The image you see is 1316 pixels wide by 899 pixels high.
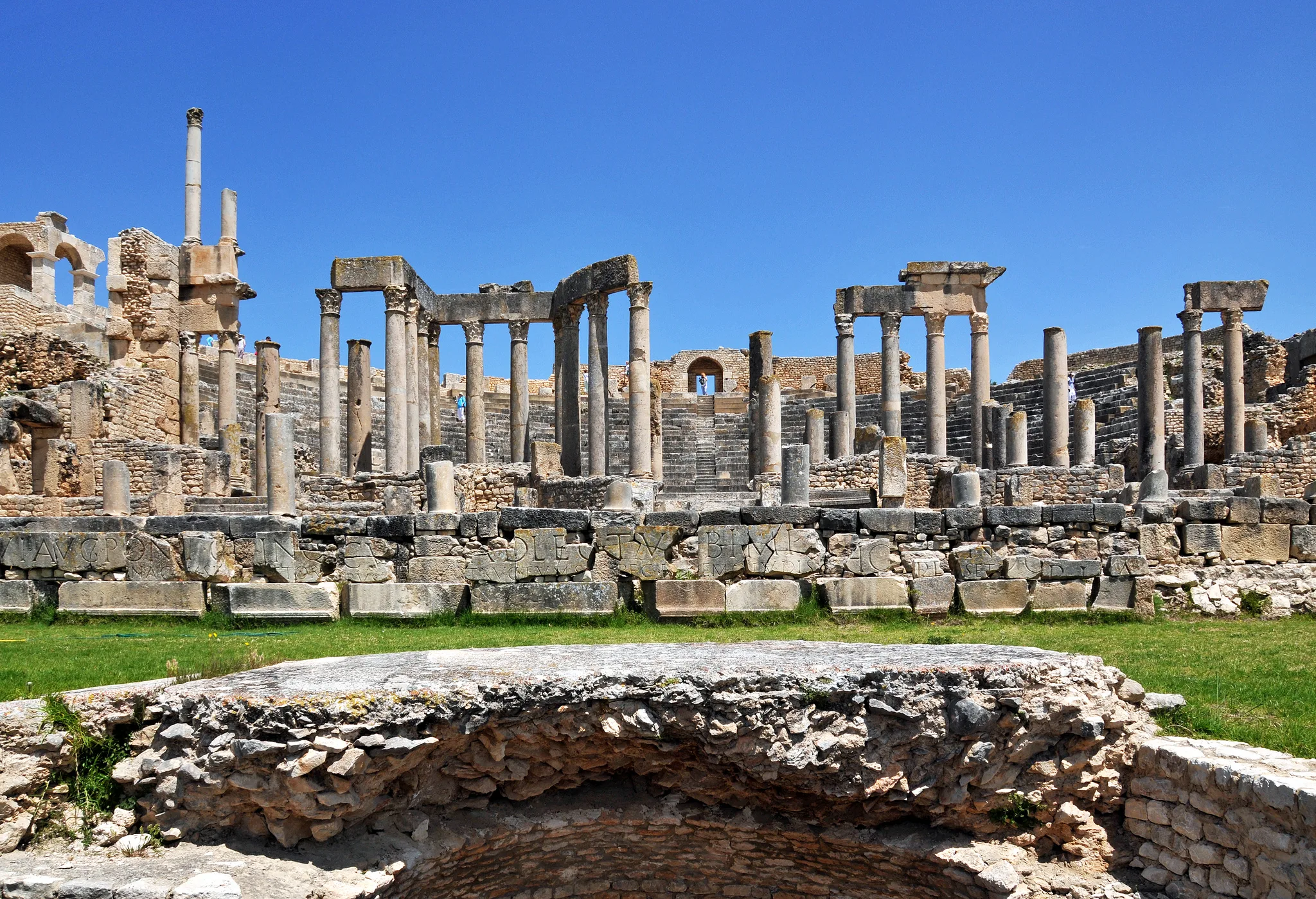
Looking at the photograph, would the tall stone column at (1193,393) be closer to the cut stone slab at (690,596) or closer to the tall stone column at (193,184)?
the cut stone slab at (690,596)

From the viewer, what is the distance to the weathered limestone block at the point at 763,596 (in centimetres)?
1204

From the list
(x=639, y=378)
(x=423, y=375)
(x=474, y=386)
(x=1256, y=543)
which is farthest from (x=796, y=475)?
(x=423, y=375)

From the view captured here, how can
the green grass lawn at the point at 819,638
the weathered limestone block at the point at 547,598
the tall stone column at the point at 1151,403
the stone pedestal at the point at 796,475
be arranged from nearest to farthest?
the green grass lawn at the point at 819,638 → the weathered limestone block at the point at 547,598 → the stone pedestal at the point at 796,475 → the tall stone column at the point at 1151,403

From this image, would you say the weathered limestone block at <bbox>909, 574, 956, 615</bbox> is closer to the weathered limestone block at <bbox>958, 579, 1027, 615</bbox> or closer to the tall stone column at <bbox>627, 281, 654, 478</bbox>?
the weathered limestone block at <bbox>958, 579, 1027, 615</bbox>

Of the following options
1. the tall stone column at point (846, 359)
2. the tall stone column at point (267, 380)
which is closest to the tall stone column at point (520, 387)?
the tall stone column at point (267, 380)

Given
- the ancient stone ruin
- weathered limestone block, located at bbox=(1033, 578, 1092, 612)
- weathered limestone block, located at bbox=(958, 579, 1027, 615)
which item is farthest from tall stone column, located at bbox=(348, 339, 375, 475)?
weathered limestone block, located at bbox=(1033, 578, 1092, 612)

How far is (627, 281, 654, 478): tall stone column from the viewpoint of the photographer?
21.4 metres

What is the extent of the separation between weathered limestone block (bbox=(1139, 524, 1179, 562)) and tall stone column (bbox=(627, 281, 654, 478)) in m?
10.8

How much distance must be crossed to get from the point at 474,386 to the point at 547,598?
15.5 m

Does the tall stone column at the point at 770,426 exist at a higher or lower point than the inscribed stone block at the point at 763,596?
higher

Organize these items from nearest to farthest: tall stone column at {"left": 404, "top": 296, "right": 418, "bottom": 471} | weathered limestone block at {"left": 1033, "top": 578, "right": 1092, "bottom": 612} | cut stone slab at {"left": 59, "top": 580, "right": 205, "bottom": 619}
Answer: weathered limestone block at {"left": 1033, "top": 578, "right": 1092, "bottom": 612}, cut stone slab at {"left": 59, "top": 580, "right": 205, "bottom": 619}, tall stone column at {"left": 404, "top": 296, "right": 418, "bottom": 471}

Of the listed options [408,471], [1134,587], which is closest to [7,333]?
[408,471]

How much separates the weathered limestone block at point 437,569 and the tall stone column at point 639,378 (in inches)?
353

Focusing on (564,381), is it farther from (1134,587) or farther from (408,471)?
(1134,587)
